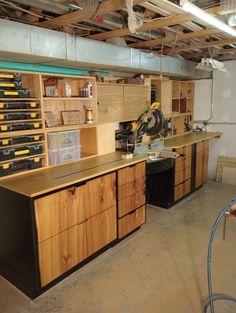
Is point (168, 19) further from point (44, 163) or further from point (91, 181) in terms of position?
point (44, 163)

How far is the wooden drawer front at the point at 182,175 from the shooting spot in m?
3.83

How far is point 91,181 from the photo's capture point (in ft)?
7.87

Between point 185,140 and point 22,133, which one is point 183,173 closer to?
point 185,140

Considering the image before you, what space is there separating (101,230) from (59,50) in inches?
69.5

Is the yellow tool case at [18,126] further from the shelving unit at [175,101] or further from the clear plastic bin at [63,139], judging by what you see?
the shelving unit at [175,101]

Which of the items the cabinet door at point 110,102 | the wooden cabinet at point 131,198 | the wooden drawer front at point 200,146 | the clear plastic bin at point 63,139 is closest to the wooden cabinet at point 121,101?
the cabinet door at point 110,102

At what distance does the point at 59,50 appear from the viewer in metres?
2.32

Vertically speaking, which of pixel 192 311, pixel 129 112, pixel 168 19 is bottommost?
pixel 192 311

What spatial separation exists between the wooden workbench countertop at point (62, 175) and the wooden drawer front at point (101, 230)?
0.44m

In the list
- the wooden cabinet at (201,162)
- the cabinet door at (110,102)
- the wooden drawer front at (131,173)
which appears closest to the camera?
the wooden drawer front at (131,173)

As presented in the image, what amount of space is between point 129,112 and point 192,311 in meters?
2.34

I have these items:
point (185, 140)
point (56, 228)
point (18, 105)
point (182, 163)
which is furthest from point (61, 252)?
point (185, 140)

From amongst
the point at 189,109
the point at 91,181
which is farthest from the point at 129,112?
the point at 189,109

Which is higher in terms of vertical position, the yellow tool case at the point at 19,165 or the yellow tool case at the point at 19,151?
the yellow tool case at the point at 19,151
